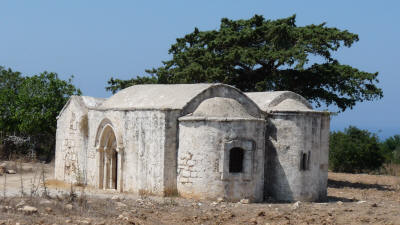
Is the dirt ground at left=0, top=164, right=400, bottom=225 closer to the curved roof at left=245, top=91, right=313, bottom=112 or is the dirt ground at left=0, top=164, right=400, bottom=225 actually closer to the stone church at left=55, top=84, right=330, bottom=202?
the stone church at left=55, top=84, right=330, bottom=202

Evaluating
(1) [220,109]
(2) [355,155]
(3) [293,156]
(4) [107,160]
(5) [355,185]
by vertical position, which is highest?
(1) [220,109]

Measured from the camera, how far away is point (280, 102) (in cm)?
1783

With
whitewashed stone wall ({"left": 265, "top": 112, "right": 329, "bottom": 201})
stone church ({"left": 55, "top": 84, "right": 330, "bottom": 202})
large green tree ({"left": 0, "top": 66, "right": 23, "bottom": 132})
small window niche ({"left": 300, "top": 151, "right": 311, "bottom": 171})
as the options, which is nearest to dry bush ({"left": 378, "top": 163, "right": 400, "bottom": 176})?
stone church ({"left": 55, "top": 84, "right": 330, "bottom": 202})

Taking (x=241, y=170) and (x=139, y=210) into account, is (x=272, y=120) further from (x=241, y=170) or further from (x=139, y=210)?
(x=139, y=210)

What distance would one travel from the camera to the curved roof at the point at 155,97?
1656cm

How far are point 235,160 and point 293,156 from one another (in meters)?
1.80

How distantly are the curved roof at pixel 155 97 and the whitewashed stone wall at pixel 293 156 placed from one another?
2.50m

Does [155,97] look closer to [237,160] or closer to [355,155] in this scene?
[237,160]

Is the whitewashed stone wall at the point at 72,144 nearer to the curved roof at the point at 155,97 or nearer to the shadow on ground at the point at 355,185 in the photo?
the curved roof at the point at 155,97

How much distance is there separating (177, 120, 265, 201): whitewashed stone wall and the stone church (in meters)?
0.03

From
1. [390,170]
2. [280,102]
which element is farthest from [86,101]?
[390,170]

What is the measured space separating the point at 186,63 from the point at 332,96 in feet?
22.6

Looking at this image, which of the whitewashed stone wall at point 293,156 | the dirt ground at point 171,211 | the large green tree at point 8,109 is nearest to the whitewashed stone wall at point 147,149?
the dirt ground at point 171,211

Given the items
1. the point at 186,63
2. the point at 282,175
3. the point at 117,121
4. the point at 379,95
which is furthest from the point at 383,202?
the point at 186,63
